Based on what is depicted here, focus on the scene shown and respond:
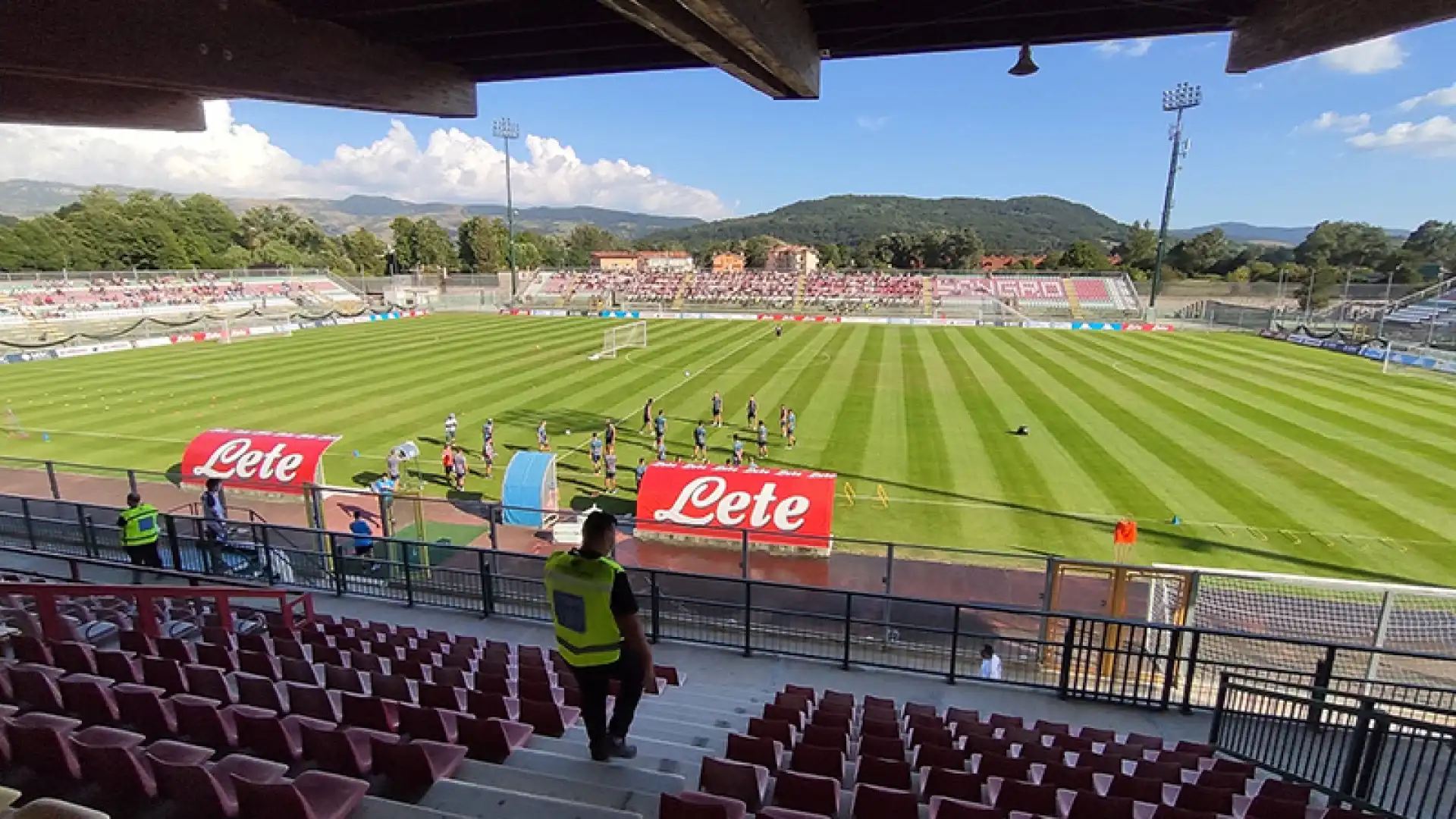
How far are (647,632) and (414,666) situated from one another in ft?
10.4

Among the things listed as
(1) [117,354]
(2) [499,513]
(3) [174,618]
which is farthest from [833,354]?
(1) [117,354]

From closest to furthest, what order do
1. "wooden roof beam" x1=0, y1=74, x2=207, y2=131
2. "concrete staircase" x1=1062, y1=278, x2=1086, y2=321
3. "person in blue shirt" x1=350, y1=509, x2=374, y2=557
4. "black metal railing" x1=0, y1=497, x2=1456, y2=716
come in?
"wooden roof beam" x1=0, y1=74, x2=207, y2=131 < "black metal railing" x1=0, y1=497, x2=1456, y2=716 < "person in blue shirt" x1=350, y1=509, x2=374, y2=557 < "concrete staircase" x1=1062, y1=278, x2=1086, y2=321

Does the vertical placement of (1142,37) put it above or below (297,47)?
above

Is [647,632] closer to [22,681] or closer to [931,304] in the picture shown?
[22,681]

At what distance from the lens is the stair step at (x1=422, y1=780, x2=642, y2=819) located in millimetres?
3402

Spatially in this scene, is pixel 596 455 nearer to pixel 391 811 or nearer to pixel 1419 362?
pixel 391 811

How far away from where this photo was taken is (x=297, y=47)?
3426mm

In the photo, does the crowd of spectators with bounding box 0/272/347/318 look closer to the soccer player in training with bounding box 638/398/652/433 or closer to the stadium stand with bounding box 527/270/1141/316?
the stadium stand with bounding box 527/270/1141/316

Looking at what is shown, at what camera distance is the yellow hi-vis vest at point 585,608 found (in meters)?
4.05

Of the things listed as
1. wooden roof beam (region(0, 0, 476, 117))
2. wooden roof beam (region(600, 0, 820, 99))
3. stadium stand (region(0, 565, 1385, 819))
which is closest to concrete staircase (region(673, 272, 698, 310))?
stadium stand (region(0, 565, 1385, 819))

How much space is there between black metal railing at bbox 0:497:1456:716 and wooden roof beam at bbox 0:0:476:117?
5115 mm

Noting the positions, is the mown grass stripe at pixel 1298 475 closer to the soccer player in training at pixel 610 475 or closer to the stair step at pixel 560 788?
the soccer player in training at pixel 610 475

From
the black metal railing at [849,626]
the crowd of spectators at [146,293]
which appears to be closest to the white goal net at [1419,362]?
the black metal railing at [849,626]

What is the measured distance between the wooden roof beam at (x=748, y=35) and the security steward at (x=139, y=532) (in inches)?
388
